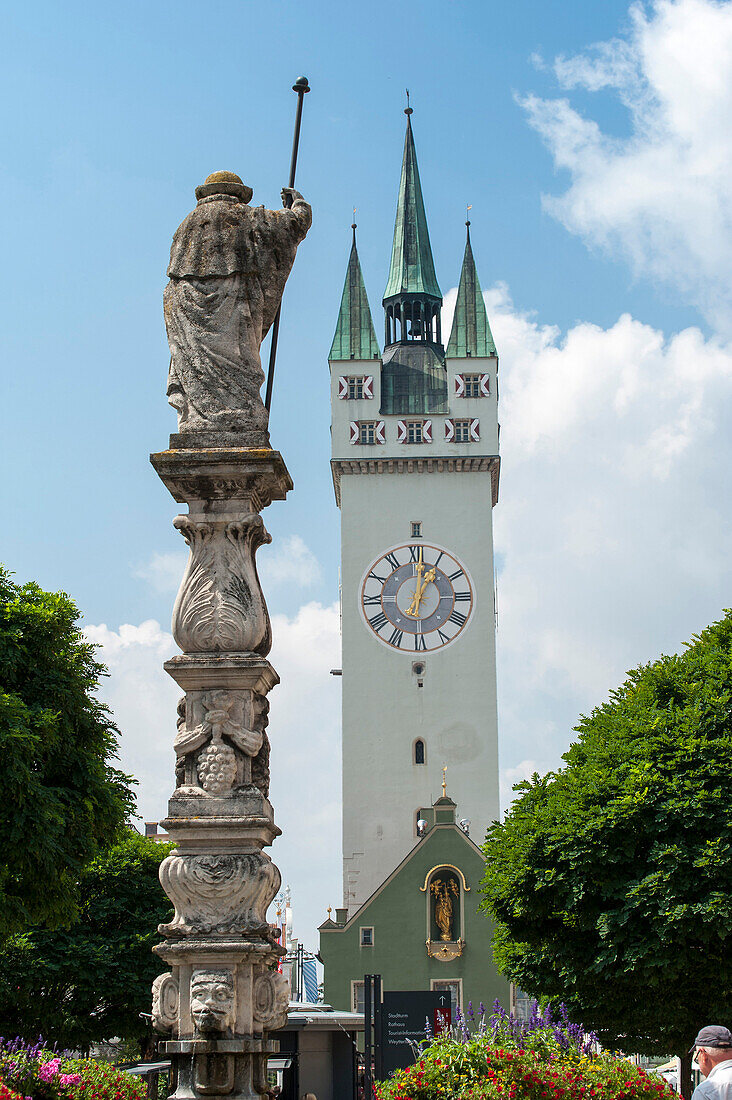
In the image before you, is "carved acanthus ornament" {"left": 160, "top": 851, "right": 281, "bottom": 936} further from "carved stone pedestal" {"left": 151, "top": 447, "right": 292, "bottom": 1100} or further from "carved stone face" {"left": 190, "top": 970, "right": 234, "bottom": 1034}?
"carved stone face" {"left": 190, "top": 970, "right": 234, "bottom": 1034}

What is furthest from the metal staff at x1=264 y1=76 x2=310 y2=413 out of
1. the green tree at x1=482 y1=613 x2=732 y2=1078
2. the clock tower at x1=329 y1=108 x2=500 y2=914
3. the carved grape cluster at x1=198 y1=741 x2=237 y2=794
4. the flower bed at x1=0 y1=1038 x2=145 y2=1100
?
the clock tower at x1=329 y1=108 x2=500 y2=914

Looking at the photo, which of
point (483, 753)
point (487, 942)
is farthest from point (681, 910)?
point (483, 753)

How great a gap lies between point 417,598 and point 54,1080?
182ft

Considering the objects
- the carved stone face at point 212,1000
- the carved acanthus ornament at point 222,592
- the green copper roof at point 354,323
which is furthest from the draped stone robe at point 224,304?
the green copper roof at point 354,323

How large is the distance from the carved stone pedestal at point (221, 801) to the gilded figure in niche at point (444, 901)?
163 ft

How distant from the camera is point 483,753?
205 feet

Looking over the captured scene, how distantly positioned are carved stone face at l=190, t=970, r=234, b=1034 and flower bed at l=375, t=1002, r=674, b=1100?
242cm

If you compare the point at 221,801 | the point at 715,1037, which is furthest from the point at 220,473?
the point at 715,1037

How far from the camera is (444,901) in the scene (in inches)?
2249

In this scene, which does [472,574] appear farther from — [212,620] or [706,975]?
[212,620]

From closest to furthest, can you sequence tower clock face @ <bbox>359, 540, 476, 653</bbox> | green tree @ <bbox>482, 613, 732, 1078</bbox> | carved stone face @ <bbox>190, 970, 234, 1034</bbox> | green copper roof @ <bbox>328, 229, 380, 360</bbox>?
carved stone face @ <bbox>190, 970, 234, 1034</bbox> → green tree @ <bbox>482, 613, 732, 1078</bbox> → tower clock face @ <bbox>359, 540, 476, 653</bbox> → green copper roof @ <bbox>328, 229, 380, 360</bbox>

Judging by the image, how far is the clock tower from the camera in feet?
204

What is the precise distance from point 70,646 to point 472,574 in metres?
39.2

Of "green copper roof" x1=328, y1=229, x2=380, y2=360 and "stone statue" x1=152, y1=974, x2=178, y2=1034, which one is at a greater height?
"green copper roof" x1=328, y1=229, x2=380, y2=360
